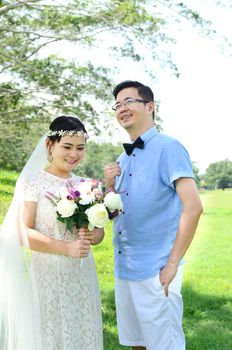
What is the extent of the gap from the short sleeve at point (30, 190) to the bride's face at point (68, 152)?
0.20 metres

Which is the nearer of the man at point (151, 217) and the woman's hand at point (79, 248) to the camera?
the woman's hand at point (79, 248)

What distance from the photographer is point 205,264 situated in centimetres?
1172

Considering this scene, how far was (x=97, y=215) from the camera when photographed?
3496mm

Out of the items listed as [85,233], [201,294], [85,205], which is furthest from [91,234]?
[201,294]

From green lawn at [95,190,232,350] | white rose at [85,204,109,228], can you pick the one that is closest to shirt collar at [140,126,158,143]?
white rose at [85,204,109,228]

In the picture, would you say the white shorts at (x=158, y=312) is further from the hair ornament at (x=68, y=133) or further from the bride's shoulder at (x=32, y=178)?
the hair ornament at (x=68, y=133)

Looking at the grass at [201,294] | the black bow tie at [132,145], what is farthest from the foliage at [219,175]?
the black bow tie at [132,145]

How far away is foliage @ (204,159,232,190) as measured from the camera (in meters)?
88.4

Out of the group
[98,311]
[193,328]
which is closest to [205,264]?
[193,328]

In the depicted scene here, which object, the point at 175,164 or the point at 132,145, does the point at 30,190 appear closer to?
the point at 132,145

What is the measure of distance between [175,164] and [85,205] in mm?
632

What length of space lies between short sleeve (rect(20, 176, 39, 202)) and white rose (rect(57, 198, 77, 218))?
0.21 meters

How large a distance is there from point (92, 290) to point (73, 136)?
1.03 metres

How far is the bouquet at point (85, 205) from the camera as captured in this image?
3.51m
